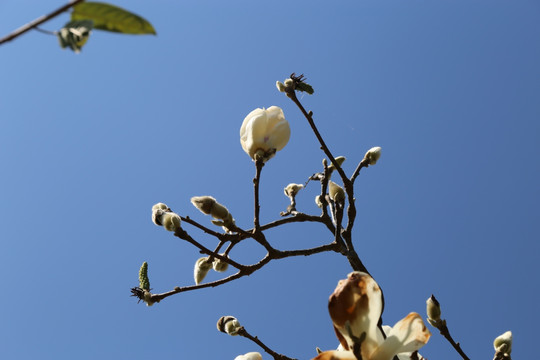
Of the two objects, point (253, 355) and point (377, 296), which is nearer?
point (377, 296)

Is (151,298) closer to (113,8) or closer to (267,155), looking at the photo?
(267,155)

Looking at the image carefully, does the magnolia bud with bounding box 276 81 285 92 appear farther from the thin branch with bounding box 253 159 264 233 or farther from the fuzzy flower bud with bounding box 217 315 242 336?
the fuzzy flower bud with bounding box 217 315 242 336

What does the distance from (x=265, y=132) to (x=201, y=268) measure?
448mm

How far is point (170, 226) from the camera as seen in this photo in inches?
51.7

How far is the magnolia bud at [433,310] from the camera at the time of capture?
1298 mm

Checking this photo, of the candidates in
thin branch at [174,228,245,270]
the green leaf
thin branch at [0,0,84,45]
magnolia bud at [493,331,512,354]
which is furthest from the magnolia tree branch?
thin branch at [0,0,84,45]

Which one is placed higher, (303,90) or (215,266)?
(303,90)

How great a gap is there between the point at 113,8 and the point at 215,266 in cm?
95

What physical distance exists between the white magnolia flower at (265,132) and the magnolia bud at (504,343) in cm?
81

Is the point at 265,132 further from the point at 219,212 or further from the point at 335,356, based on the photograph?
the point at 335,356

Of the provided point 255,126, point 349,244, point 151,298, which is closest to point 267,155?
point 255,126

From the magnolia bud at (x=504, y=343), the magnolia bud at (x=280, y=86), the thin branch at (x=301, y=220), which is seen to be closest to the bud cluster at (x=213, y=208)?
the thin branch at (x=301, y=220)

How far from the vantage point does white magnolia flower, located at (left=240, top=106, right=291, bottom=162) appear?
57.4 inches

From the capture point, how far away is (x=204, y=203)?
1.34 metres
